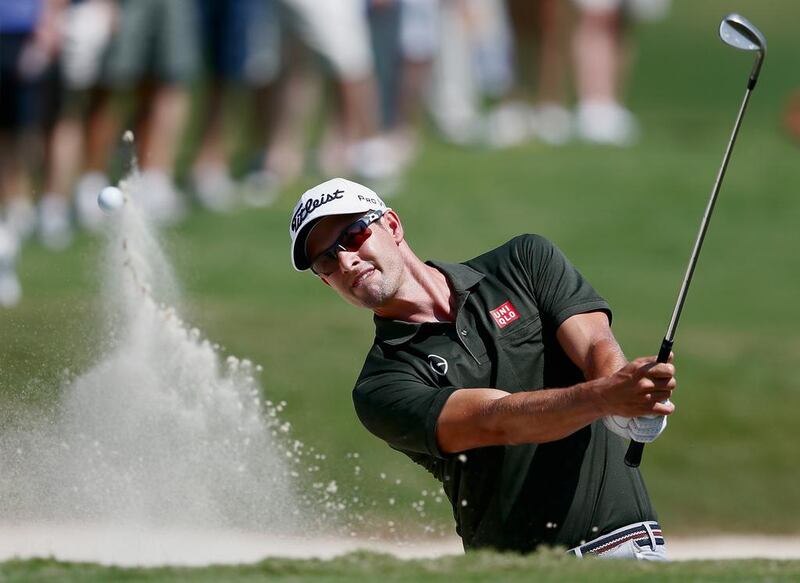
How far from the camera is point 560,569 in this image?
479 centimetres

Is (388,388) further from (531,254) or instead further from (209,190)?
(209,190)

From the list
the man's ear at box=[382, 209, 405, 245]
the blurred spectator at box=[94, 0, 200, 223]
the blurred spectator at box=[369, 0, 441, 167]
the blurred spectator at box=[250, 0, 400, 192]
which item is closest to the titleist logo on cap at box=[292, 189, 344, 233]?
the man's ear at box=[382, 209, 405, 245]

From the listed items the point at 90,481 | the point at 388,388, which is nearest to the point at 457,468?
the point at 388,388

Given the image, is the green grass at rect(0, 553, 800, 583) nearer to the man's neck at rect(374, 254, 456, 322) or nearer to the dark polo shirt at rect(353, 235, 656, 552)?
the dark polo shirt at rect(353, 235, 656, 552)

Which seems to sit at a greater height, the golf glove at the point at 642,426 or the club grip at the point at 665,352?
the club grip at the point at 665,352

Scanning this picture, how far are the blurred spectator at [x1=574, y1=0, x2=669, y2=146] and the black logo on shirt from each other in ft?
30.0

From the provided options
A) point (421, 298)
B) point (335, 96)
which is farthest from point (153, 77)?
point (421, 298)

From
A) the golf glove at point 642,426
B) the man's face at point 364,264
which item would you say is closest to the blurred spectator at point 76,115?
the man's face at point 364,264

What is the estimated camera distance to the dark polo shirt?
16.4ft

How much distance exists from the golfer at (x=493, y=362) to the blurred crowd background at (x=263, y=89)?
4755 mm

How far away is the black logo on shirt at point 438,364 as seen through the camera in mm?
5000

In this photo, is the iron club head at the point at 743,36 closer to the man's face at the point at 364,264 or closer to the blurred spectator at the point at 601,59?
the man's face at the point at 364,264

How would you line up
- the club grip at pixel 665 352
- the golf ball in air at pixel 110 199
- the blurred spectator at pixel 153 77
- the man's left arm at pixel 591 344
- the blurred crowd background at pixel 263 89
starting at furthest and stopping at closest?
the blurred spectator at pixel 153 77 → the blurred crowd background at pixel 263 89 → the golf ball in air at pixel 110 199 → the man's left arm at pixel 591 344 → the club grip at pixel 665 352

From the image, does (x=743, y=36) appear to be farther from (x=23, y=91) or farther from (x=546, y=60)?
(x=546, y=60)
